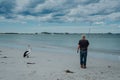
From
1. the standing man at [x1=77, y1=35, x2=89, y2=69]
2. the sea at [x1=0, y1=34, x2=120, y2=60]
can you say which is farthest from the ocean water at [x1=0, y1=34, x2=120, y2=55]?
the standing man at [x1=77, y1=35, x2=89, y2=69]

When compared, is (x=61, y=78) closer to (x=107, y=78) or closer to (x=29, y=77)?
(x=29, y=77)

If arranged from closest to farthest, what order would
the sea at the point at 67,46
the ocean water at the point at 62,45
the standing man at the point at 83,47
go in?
the standing man at the point at 83,47
the sea at the point at 67,46
the ocean water at the point at 62,45

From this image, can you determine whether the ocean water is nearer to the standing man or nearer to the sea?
the sea

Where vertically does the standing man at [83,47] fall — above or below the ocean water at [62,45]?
above

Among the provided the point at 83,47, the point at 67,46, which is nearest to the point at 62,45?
the point at 67,46

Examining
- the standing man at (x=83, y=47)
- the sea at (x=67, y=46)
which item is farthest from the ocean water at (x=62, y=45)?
the standing man at (x=83, y=47)

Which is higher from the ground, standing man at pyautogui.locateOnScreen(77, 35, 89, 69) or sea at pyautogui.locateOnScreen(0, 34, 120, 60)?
standing man at pyautogui.locateOnScreen(77, 35, 89, 69)

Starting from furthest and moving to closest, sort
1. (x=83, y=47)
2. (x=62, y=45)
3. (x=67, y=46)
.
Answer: (x=62, y=45), (x=67, y=46), (x=83, y=47)

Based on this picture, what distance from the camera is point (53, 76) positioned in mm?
8383

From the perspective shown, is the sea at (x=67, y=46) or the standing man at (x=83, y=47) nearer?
the standing man at (x=83, y=47)

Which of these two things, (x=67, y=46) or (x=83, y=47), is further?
(x=67, y=46)

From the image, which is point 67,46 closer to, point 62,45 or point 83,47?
point 62,45

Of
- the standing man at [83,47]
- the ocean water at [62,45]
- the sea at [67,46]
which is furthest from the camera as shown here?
the ocean water at [62,45]

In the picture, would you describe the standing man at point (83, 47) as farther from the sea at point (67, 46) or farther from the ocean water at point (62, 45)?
the ocean water at point (62, 45)
